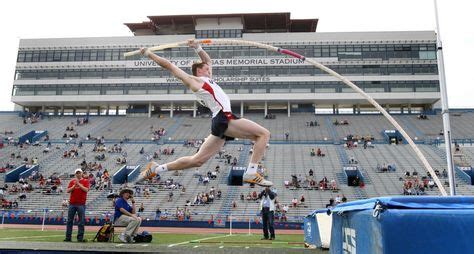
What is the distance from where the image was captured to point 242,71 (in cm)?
5434

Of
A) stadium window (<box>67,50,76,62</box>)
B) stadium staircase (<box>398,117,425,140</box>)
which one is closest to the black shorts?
stadium staircase (<box>398,117,425,140</box>)

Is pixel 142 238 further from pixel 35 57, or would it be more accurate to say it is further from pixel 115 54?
pixel 35 57

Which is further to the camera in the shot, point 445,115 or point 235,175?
point 235,175

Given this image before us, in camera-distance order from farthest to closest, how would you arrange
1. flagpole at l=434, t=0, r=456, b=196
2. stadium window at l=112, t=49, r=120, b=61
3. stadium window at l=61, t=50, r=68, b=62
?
stadium window at l=61, t=50, r=68, b=62
stadium window at l=112, t=49, r=120, b=61
flagpole at l=434, t=0, r=456, b=196

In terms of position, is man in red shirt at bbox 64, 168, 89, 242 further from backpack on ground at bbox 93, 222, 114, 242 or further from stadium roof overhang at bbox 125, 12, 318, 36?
stadium roof overhang at bbox 125, 12, 318, 36

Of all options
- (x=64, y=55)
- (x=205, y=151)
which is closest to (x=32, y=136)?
(x=64, y=55)

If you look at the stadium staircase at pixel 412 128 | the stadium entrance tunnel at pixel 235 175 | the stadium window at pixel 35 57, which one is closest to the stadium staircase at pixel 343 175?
the stadium entrance tunnel at pixel 235 175

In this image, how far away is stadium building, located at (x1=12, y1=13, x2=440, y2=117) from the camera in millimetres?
52781

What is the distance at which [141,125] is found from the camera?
51.2 m

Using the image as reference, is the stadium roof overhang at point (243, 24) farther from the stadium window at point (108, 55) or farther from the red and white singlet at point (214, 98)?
the red and white singlet at point (214, 98)

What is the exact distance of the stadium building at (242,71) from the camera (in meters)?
52.8

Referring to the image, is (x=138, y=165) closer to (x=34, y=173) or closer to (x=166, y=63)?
(x=34, y=173)

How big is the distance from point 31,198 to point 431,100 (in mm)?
48175

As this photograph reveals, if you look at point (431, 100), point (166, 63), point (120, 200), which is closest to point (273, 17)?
point (431, 100)
